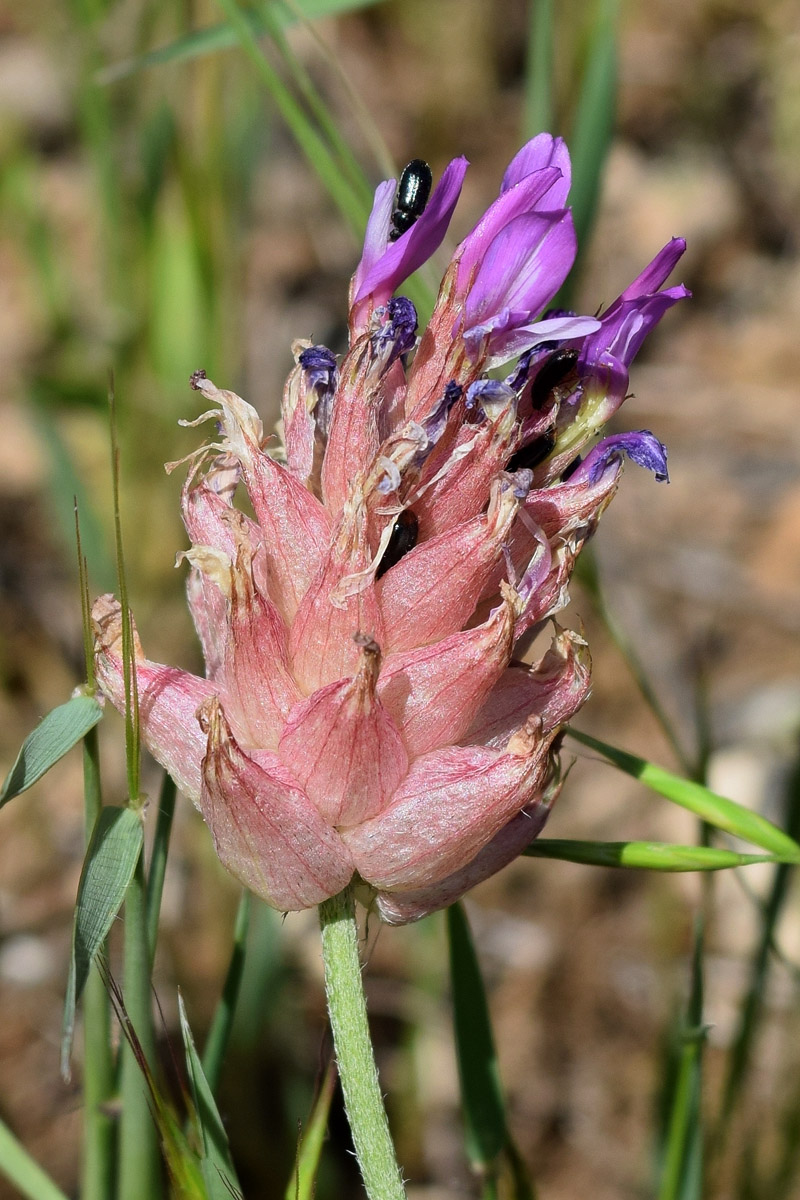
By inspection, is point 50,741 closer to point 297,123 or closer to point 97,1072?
point 97,1072

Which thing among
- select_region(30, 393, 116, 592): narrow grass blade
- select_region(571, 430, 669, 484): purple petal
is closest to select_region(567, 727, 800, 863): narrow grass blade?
select_region(571, 430, 669, 484): purple petal

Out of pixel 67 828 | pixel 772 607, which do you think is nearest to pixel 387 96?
pixel 772 607

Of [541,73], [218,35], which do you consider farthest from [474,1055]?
[218,35]

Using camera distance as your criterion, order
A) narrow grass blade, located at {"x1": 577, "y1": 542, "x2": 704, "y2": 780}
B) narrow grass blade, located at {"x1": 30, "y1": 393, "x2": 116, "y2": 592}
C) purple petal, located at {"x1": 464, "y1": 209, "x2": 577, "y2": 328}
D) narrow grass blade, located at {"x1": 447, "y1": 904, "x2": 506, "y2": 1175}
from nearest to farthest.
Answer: purple petal, located at {"x1": 464, "y1": 209, "x2": 577, "y2": 328} < narrow grass blade, located at {"x1": 447, "y1": 904, "x2": 506, "y2": 1175} < narrow grass blade, located at {"x1": 577, "y1": 542, "x2": 704, "y2": 780} < narrow grass blade, located at {"x1": 30, "y1": 393, "x2": 116, "y2": 592}

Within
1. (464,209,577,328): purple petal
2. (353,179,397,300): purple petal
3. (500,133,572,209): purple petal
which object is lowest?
(464,209,577,328): purple petal

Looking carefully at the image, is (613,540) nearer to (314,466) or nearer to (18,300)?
(18,300)

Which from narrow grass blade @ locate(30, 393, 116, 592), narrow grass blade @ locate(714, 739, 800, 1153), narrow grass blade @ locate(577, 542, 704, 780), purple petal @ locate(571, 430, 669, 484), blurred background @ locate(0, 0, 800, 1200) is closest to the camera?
purple petal @ locate(571, 430, 669, 484)

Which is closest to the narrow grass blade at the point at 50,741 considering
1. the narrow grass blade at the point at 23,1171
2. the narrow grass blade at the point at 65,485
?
the narrow grass blade at the point at 23,1171

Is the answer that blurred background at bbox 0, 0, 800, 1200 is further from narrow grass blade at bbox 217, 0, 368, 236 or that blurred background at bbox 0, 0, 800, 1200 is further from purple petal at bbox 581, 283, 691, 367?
purple petal at bbox 581, 283, 691, 367
